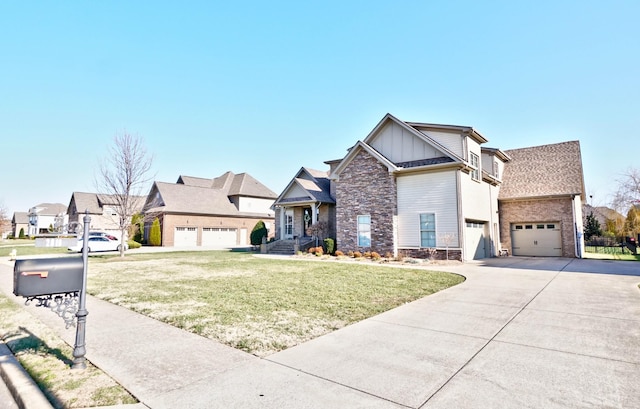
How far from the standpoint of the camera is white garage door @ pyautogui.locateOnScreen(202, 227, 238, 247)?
118 feet

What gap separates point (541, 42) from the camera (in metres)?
11.5

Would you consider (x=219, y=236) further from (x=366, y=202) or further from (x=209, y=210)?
(x=366, y=202)

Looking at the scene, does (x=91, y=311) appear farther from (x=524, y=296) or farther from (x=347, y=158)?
(x=347, y=158)

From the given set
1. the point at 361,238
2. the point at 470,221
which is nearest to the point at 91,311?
the point at 361,238

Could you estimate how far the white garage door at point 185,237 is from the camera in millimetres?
33656

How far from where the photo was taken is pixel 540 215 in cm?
2142

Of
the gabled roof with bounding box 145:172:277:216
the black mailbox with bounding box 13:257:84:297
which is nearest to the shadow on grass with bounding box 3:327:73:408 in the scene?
the black mailbox with bounding box 13:257:84:297

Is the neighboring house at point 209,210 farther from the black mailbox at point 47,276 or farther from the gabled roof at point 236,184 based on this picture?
the black mailbox at point 47,276

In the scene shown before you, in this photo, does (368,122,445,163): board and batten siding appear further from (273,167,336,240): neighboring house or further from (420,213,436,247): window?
(273,167,336,240): neighboring house

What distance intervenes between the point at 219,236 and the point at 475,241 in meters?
27.5

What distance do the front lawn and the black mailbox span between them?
206 centimetres

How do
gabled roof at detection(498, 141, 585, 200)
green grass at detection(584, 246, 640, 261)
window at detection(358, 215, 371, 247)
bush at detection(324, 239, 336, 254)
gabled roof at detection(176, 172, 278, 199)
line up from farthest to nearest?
gabled roof at detection(176, 172, 278, 199), bush at detection(324, 239, 336, 254), gabled roof at detection(498, 141, 585, 200), window at detection(358, 215, 371, 247), green grass at detection(584, 246, 640, 261)

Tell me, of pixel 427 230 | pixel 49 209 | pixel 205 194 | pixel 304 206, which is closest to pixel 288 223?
pixel 304 206

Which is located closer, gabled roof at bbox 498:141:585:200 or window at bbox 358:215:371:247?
window at bbox 358:215:371:247
